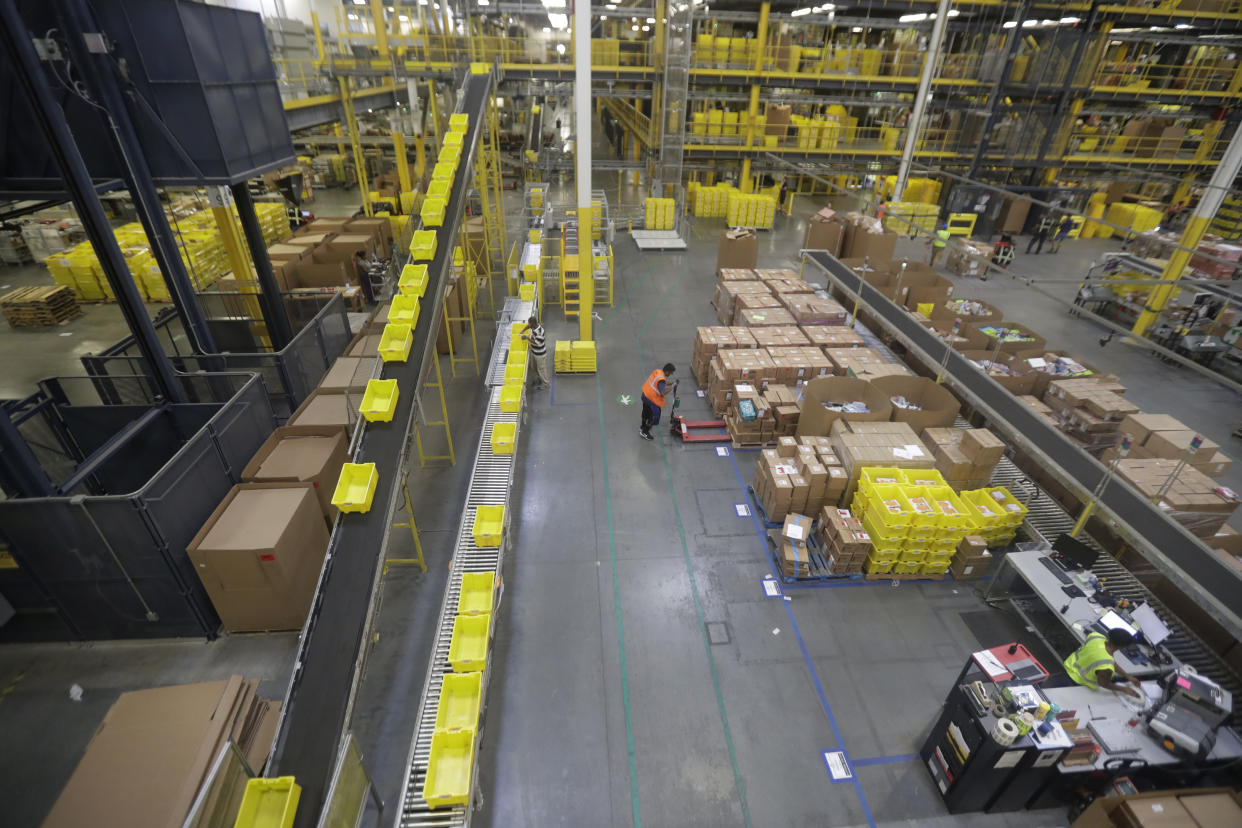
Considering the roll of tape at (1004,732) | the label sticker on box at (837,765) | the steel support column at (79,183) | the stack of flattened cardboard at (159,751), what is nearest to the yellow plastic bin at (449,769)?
the stack of flattened cardboard at (159,751)

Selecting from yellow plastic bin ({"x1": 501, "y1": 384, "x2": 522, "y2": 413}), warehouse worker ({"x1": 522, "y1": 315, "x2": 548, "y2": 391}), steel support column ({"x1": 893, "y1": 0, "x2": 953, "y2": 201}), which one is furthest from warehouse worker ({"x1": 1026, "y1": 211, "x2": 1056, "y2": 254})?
yellow plastic bin ({"x1": 501, "y1": 384, "x2": 522, "y2": 413})

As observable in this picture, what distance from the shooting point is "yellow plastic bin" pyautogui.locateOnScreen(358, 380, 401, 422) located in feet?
18.4

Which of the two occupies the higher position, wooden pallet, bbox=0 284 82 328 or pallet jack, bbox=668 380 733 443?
wooden pallet, bbox=0 284 82 328

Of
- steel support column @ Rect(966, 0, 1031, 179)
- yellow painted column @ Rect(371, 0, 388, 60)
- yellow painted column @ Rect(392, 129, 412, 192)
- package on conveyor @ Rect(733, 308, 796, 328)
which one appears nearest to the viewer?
package on conveyor @ Rect(733, 308, 796, 328)

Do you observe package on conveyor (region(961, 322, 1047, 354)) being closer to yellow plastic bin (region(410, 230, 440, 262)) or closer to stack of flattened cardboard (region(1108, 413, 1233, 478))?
stack of flattened cardboard (region(1108, 413, 1233, 478))

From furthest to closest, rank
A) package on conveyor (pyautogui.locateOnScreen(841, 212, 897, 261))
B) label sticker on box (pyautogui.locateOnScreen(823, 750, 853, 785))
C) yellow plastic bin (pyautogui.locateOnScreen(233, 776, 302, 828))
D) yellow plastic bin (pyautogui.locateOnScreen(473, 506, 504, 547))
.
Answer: package on conveyor (pyautogui.locateOnScreen(841, 212, 897, 261)) → yellow plastic bin (pyautogui.locateOnScreen(473, 506, 504, 547)) → label sticker on box (pyautogui.locateOnScreen(823, 750, 853, 785)) → yellow plastic bin (pyautogui.locateOnScreen(233, 776, 302, 828))

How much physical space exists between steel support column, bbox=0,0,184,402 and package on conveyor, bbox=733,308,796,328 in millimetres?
9831

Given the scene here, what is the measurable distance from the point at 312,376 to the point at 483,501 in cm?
479

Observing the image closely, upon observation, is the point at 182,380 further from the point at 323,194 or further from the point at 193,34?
the point at 323,194

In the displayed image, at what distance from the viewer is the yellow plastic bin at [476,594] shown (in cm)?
528

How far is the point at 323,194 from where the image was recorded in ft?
84.5

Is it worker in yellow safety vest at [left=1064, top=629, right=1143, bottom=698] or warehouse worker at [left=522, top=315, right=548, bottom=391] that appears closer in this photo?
worker in yellow safety vest at [left=1064, top=629, right=1143, bottom=698]

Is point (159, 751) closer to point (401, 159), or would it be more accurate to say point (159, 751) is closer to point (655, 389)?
point (655, 389)

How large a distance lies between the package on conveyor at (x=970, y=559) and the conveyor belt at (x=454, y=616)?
587 cm
